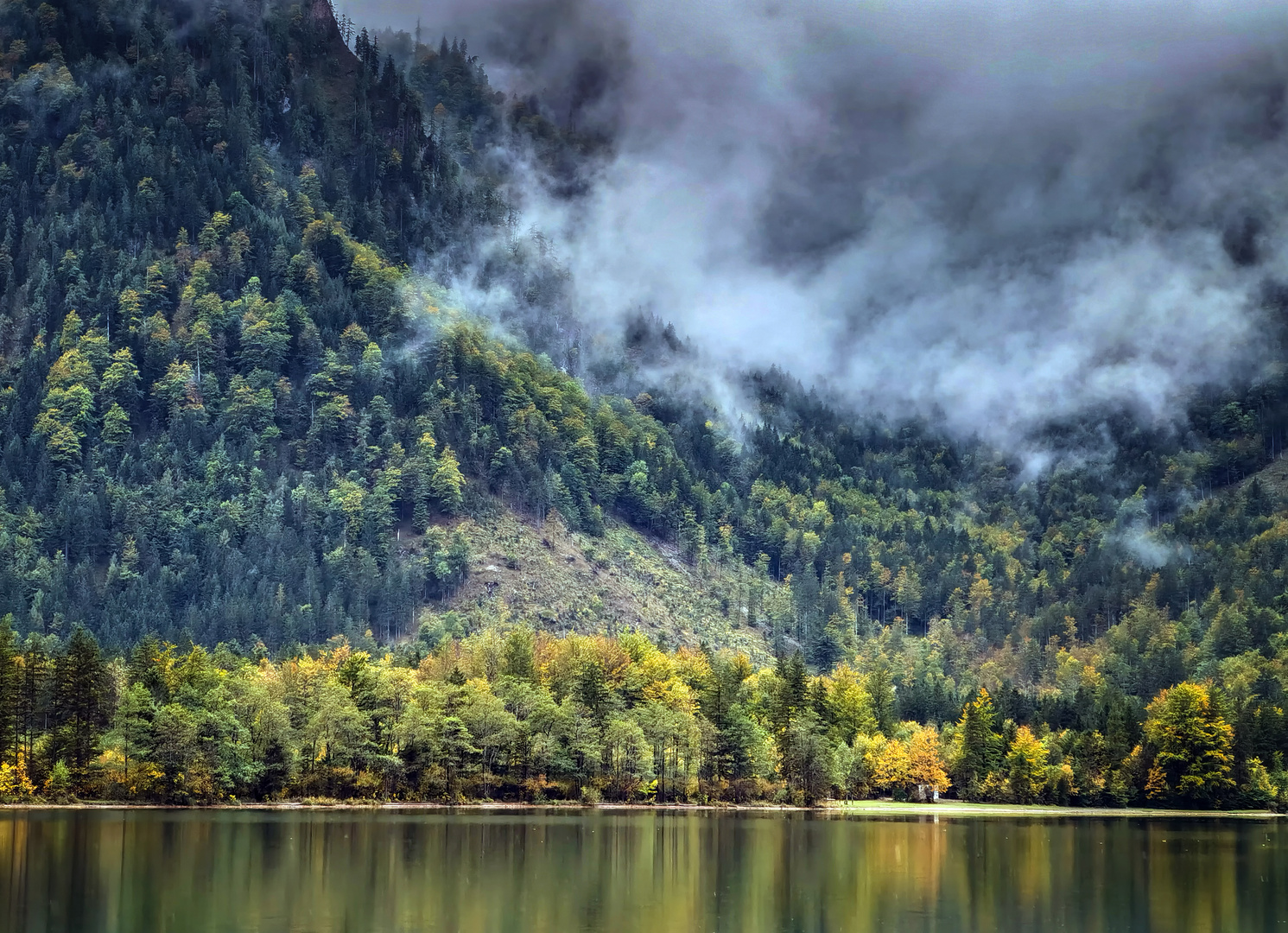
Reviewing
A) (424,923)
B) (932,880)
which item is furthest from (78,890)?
(932,880)

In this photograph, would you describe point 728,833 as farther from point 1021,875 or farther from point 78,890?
point 78,890

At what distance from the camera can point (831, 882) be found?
108m

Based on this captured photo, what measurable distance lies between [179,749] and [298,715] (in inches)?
708

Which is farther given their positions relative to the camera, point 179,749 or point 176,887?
point 179,749

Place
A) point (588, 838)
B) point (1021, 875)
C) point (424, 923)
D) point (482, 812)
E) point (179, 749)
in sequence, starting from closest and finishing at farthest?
point (424, 923) → point (1021, 875) → point (588, 838) → point (179, 749) → point (482, 812)

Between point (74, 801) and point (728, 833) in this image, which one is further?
point (74, 801)

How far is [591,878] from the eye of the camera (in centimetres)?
10575

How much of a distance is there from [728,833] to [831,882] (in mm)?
43054

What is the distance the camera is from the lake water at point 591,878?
86.7 m

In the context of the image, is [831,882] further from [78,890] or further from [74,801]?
[74,801]

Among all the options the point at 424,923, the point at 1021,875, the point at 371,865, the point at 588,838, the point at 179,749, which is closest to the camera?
the point at 424,923

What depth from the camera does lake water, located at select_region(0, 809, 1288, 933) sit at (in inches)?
3413

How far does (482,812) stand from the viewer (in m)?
178

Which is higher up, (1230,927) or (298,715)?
(298,715)
